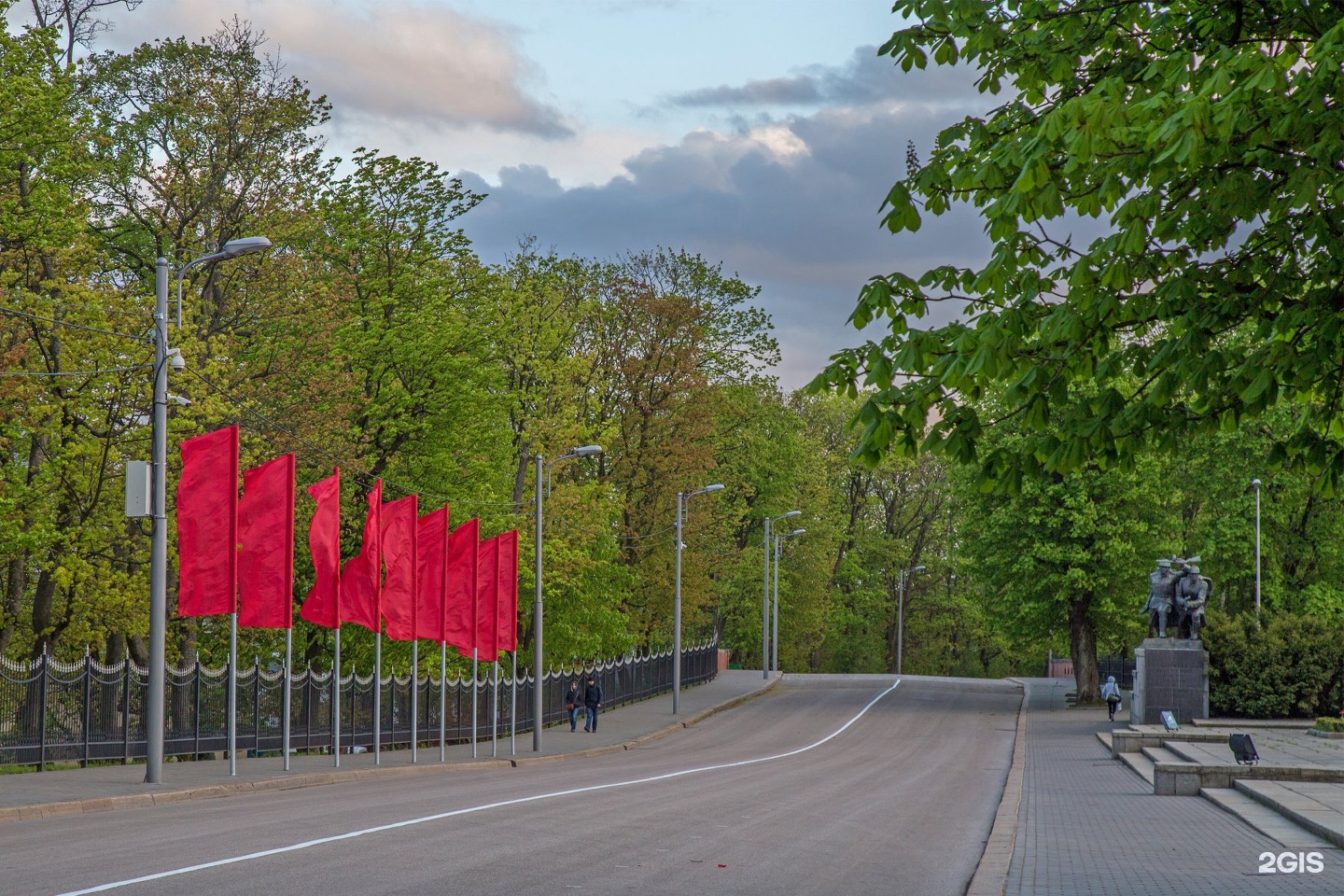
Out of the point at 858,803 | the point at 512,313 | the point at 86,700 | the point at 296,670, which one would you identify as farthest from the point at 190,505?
the point at 512,313

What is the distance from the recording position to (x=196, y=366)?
30.8 meters

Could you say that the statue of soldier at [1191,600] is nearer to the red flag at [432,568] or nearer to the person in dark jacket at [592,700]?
the person in dark jacket at [592,700]

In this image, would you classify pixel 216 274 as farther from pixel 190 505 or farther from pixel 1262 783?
pixel 1262 783

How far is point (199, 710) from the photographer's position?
85.3 feet

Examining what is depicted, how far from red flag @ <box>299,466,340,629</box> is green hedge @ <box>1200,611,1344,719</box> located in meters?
29.4

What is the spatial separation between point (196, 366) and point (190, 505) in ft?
31.2

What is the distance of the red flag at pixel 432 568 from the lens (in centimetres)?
2911

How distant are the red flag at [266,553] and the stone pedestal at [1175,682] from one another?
94.4 feet

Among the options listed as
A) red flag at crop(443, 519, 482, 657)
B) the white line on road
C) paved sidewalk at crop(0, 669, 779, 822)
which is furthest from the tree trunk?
red flag at crop(443, 519, 482, 657)

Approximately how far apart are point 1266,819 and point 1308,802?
1344mm

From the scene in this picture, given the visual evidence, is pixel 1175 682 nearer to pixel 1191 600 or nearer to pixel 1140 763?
pixel 1191 600

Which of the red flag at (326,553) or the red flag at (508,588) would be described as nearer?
the red flag at (326,553)

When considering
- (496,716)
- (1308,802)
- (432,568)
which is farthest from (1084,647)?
(1308,802)

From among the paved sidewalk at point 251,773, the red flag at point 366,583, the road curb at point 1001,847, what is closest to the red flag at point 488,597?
the paved sidewalk at point 251,773
